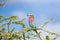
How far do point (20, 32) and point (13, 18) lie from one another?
43cm

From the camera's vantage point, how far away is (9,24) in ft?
9.70

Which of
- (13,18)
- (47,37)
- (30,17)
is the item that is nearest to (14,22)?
(13,18)

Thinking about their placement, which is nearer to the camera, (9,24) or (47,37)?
(47,37)

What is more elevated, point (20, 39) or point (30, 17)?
point (30, 17)

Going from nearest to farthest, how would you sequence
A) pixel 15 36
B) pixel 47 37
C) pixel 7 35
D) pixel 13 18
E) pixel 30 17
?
pixel 47 37 → pixel 7 35 → pixel 15 36 → pixel 13 18 → pixel 30 17

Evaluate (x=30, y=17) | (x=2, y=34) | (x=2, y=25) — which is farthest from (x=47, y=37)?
(x=30, y=17)

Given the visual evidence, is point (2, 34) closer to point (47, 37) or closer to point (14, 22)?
point (14, 22)

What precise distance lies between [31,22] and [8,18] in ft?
7.20

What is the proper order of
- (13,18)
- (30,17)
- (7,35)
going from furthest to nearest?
(30,17) → (13,18) → (7,35)

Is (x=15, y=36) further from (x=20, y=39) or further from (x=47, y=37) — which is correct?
(x=47, y=37)

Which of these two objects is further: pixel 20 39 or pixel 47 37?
pixel 20 39

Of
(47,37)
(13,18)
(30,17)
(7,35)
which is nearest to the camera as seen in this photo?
(47,37)

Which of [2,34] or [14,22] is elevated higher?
[14,22]

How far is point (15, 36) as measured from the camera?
2.68 metres
